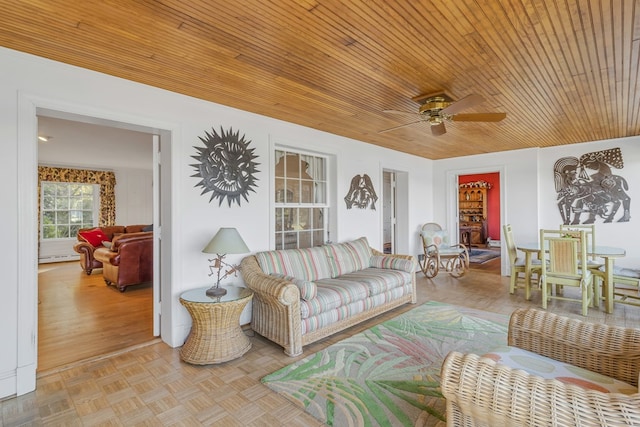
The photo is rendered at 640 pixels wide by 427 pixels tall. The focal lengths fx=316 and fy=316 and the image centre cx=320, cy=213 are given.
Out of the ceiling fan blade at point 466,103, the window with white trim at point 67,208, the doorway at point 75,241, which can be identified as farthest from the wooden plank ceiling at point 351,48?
the window with white trim at point 67,208

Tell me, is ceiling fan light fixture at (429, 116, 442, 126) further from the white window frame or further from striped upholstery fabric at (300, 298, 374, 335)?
striped upholstery fabric at (300, 298, 374, 335)

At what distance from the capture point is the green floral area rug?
198 cm

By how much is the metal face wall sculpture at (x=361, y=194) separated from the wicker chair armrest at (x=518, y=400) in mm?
3640

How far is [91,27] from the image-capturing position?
76.7 inches

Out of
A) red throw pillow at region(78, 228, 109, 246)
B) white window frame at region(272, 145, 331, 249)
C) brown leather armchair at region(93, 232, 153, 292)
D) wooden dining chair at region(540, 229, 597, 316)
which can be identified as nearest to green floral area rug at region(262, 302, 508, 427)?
wooden dining chair at region(540, 229, 597, 316)

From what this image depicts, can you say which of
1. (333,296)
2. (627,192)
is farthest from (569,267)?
(333,296)

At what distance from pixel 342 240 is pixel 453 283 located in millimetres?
2241

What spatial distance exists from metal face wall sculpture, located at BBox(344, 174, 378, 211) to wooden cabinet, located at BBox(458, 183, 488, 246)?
600cm

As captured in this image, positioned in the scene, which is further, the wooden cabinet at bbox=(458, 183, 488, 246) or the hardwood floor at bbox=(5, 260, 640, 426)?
the wooden cabinet at bbox=(458, 183, 488, 246)

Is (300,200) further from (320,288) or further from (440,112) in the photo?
(440,112)

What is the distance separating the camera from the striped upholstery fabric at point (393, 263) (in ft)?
13.6

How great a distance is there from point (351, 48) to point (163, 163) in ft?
6.93

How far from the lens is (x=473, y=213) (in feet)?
35.5

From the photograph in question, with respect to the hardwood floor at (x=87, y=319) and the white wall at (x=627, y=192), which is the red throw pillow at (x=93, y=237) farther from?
the white wall at (x=627, y=192)
